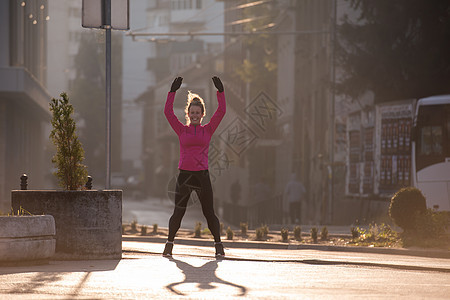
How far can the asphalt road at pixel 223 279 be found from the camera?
25.8 feet

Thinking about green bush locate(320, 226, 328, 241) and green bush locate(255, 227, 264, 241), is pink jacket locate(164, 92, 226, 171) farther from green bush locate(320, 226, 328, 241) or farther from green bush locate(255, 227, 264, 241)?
green bush locate(255, 227, 264, 241)

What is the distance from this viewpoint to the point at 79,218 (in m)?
→ 10.8

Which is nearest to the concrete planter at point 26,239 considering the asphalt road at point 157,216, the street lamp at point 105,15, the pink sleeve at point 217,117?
the street lamp at point 105,15

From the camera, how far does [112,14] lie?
38.9 feet

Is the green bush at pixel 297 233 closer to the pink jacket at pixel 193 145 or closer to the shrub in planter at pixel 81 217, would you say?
the pink jacket at pixel 193 145

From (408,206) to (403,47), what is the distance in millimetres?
14747

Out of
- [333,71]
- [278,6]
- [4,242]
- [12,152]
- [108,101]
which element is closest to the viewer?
[4,242]

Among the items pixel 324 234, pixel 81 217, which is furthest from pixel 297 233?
pixel 81 217

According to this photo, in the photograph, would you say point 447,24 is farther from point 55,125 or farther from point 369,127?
point 55,125

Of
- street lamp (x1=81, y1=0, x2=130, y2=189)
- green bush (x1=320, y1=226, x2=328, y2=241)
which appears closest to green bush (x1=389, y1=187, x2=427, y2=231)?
green bush (x1=320, y1=226, x2=328, y2=241)

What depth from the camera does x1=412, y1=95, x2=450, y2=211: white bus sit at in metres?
26.1

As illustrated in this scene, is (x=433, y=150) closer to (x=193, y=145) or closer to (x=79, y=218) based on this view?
(x=193, y=145)

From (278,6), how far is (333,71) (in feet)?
60.4

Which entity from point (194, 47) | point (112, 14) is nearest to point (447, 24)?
point (112, 14)
